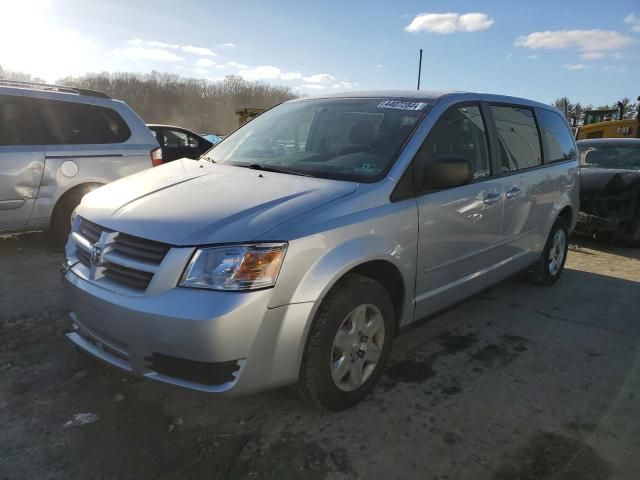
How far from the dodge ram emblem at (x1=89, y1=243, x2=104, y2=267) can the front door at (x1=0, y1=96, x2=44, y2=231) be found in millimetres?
3209

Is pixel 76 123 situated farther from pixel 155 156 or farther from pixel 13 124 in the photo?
pixel 155 156

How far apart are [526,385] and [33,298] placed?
12.5ft

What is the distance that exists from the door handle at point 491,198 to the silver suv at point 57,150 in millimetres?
4038

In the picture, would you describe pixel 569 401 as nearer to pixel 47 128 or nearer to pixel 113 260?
pixel 113 260

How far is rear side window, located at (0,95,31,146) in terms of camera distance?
16.9 feet

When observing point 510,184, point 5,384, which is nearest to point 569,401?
→ point 510,184

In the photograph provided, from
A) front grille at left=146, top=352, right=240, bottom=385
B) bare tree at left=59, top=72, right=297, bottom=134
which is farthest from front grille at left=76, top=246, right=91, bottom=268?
bare tree at left=59, top=72, right=297, bottom=134

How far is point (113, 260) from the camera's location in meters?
2.46

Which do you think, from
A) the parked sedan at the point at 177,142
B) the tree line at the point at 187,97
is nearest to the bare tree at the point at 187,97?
the tree line at the point at 187,97

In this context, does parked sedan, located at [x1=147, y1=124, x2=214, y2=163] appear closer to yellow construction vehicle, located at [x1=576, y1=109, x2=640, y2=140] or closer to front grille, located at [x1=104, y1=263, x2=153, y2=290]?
front grille, located at [x1=104, y1=263, x2=153, y2=290]

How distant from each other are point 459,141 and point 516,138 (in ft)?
3.27

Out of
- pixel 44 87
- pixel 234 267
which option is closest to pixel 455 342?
pixel 234 267

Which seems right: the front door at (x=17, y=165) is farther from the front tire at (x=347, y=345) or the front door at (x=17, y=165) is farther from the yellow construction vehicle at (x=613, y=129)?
→ the yellow construction vehicle at (x=613, y=129)

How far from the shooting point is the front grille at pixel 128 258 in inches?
91.3
